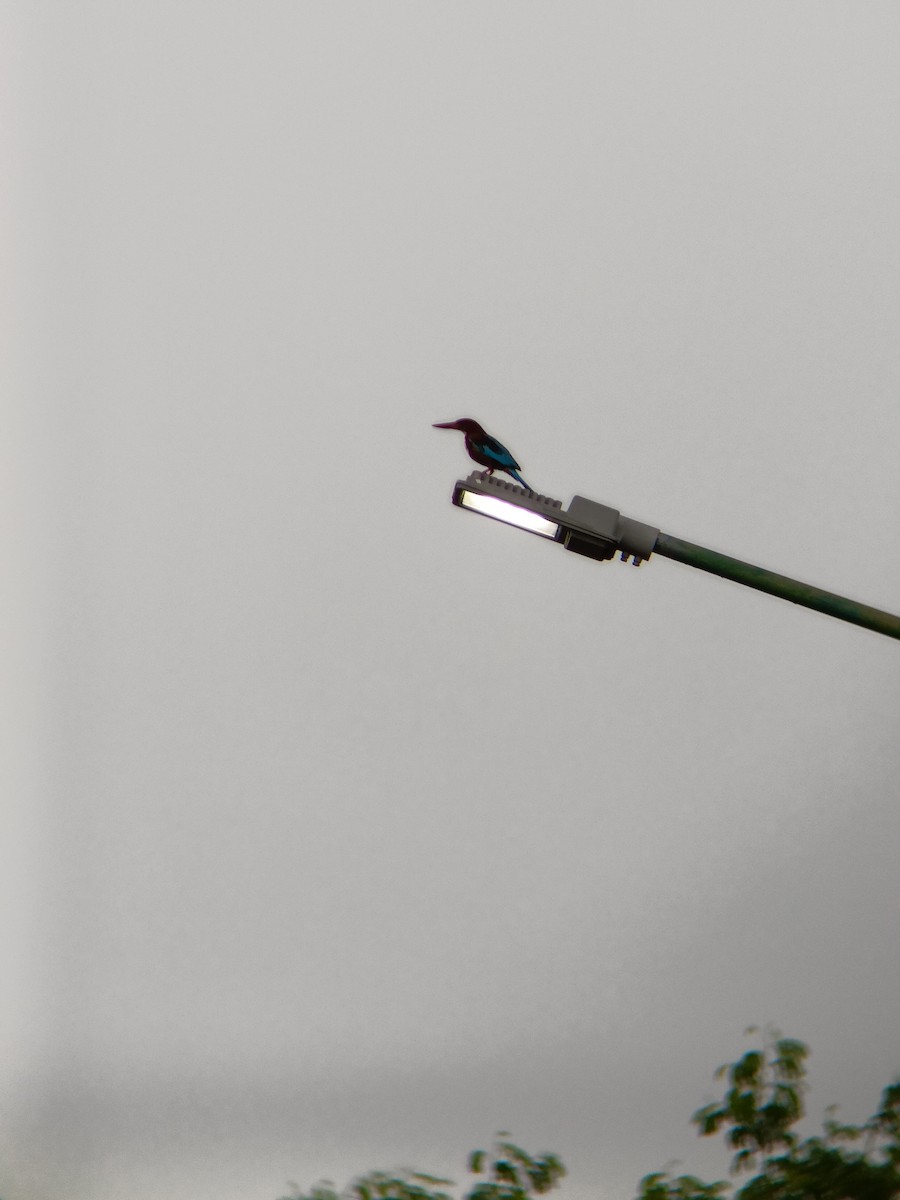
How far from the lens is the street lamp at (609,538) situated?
2.91 m

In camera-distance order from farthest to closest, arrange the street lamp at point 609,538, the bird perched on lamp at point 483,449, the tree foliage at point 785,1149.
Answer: the tree foliage at point 785,1149, the bird perched on lamp at point 483,449, the street lamp at point 609,538

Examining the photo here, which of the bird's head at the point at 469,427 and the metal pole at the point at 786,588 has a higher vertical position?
the bird's head at the point at 469,427

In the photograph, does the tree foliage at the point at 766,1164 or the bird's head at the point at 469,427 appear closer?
the bird's head at the point at 469,427

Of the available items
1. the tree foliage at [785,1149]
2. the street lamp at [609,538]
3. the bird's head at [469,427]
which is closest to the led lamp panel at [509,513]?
the street lamp at [609,538]

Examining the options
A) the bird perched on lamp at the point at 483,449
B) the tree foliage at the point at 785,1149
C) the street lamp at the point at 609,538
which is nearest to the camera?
the street lamp at the point at 609,538

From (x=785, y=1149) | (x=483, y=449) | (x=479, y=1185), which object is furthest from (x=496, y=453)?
(x=785, y=1149)

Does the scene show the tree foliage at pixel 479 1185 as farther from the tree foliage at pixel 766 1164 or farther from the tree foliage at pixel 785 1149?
the tree foliage at pixel 785 1149

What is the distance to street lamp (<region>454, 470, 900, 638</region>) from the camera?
291 centimetres

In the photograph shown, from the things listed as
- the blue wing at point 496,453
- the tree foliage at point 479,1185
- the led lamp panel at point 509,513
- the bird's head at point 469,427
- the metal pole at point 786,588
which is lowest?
the tree foliage at point 479,1185

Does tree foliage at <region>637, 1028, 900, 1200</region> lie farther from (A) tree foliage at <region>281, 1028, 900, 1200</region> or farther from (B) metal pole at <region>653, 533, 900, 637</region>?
(B) metal pole at <region>653, 533, 900, 637</region>

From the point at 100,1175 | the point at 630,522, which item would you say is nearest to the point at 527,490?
the point at 630,522

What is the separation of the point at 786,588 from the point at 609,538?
45 centimetres

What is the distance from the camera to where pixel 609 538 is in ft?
9.88

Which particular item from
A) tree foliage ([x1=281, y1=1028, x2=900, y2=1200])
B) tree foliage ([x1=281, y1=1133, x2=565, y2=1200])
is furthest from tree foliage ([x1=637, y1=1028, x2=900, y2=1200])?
tree foliage ([x1=281, y1=1133, x2=565, y2=1200])
